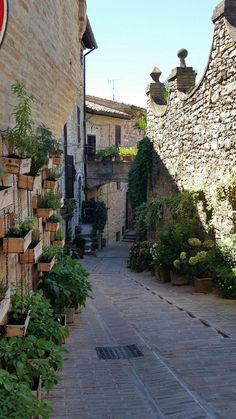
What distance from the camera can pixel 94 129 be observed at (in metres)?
27.0

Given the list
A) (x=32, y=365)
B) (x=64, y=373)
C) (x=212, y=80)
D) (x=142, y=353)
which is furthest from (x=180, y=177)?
(x=32, y=365)

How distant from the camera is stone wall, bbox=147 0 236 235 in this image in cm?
1019

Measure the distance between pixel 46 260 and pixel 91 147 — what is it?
783 inches

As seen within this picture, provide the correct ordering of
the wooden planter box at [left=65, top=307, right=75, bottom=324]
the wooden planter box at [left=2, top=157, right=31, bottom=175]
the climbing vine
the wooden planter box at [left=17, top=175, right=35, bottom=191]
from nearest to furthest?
1. the wooden planter box at [left=2, top=157, right=31, bottom=175]
2. the wooden planter box at [left=17, top=175, right=35, bottom=191]
3. the wooden planter box at [left=65, top=307, right=75, bottom=324]
4. the climbing vine

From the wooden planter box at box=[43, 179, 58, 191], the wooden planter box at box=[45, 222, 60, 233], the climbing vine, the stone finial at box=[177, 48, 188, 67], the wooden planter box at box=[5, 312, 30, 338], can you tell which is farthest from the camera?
the climbing vine

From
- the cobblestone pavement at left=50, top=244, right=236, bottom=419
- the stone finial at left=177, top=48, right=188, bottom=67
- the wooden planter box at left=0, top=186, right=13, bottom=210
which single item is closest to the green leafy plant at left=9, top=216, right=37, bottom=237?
the wooden planter box at left=0, top=186, right=13, bottom=210

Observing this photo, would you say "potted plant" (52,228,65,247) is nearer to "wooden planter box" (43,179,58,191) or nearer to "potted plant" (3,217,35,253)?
"wooden planter box" (43,179,58,191)

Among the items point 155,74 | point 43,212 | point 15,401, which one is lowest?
point 15,401

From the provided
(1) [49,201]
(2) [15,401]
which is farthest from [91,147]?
(2) [15,401]

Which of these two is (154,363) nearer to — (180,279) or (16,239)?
(16,239)

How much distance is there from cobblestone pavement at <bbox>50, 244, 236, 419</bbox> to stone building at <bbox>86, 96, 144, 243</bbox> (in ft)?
49.9

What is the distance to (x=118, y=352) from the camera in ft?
21.4

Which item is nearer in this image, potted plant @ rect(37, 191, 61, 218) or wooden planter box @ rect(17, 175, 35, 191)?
wooden planter box @ rect(17, 175, 35, 191)

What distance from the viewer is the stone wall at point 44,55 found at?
457cm
